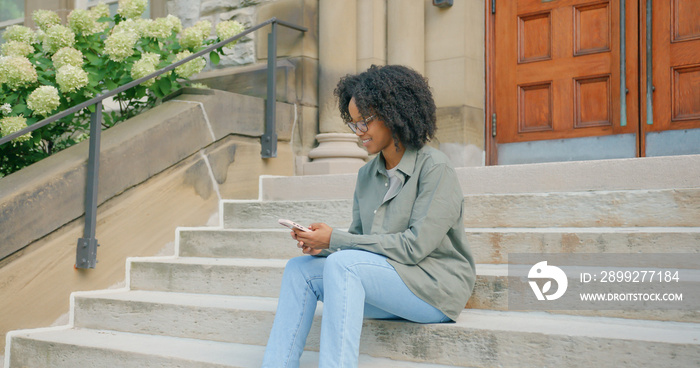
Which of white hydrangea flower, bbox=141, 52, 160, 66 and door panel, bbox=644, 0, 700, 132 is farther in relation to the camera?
door panel, bbox=644, 0, 700, 132

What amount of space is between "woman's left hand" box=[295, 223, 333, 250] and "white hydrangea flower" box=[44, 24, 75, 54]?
2.51 metres

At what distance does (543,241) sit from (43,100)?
2.67 m

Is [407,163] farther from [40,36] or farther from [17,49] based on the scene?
[40,36]

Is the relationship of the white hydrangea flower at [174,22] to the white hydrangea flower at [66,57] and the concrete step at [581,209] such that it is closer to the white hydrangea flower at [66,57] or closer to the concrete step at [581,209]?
the white hydrangea flower at [66,57]

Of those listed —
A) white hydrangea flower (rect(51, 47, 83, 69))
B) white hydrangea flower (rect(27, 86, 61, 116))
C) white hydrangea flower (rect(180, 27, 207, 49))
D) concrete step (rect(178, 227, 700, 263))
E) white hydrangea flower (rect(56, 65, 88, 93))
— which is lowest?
concrete step (rect(178, 227, 700, 263))

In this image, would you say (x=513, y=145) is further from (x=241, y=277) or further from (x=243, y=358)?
(x=243, y=358)

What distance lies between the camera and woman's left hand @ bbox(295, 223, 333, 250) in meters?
2.30

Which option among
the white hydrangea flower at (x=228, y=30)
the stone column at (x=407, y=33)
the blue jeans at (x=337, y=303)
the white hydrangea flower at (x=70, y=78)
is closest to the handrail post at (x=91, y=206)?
the white hydrangea flower at (x=70, y=78)

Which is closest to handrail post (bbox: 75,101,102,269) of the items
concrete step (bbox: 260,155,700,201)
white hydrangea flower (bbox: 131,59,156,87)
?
white hydrangea flower (bbox: 131,59,156,87)

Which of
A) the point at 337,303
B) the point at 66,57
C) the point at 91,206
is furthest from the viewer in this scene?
the point at 66,57

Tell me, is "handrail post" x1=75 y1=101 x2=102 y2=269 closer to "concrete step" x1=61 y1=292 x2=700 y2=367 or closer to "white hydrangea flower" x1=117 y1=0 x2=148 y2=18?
"concrete step" x1=61 y1=292 x2=700 y2=367

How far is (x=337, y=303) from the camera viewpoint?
2135mm

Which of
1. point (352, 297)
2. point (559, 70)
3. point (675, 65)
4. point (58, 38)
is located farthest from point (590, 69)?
point (58, 38)

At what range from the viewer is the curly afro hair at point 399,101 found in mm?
2387
